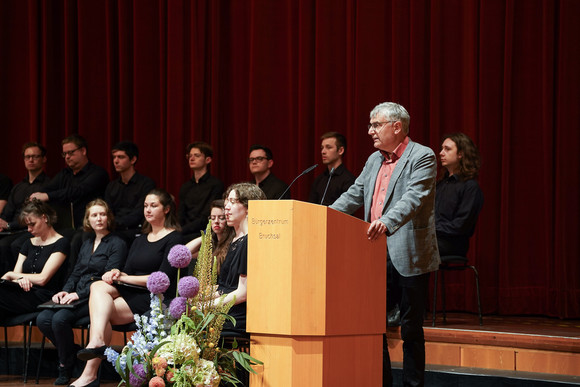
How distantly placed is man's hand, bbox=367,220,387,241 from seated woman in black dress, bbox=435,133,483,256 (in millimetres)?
1921

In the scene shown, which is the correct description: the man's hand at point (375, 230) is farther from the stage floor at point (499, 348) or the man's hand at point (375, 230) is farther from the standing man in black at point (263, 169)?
the standing man in black at point (263, 169)

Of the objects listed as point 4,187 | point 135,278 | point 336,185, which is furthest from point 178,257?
point 4,187

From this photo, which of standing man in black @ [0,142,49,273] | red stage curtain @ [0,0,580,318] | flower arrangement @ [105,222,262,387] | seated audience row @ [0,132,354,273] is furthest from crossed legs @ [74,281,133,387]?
red stage curtain @ [0,0,580,318]

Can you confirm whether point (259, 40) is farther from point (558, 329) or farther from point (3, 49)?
point (558, 329)

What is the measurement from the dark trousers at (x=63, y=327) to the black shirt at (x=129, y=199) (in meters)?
1.15

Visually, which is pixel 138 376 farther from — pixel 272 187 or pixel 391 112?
pixel 272 187

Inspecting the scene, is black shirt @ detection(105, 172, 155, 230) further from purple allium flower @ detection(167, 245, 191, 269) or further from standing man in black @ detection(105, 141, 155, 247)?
purple allium flower @ detection(167, 245, 191, 269)

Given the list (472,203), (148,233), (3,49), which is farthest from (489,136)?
(3,49)

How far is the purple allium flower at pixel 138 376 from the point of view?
2805mm

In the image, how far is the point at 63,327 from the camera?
455cm

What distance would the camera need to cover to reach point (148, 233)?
190 inches

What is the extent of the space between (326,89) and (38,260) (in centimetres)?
262

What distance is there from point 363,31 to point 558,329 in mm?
2765

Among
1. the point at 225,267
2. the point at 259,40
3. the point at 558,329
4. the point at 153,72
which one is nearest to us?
the point at 225,267
